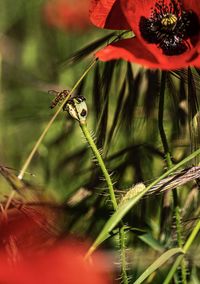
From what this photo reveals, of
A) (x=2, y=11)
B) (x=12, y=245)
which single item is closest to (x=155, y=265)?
(x=12, y=245)

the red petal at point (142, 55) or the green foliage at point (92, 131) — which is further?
the green foliage at point (92, 131)

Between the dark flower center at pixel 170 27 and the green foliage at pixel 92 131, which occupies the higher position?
the dark flower center at pixel 170 27

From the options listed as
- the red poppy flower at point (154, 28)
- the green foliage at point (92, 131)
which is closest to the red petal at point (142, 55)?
the red poppy flower at point (154, 28)

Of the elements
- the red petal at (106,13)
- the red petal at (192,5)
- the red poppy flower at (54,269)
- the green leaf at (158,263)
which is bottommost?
the red poppy flower at (54,269)

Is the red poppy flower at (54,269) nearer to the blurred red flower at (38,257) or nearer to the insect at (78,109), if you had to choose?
the blurred red flower at (38,257)

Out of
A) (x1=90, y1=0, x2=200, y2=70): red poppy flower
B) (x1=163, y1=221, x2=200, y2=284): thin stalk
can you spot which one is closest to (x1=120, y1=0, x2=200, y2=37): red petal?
(x1=90, y1=0, x2=200, y2=70): red poppy flower

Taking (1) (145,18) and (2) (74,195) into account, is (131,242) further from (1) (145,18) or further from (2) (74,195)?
(1) (145,18)

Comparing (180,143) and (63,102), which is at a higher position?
(63,102)
